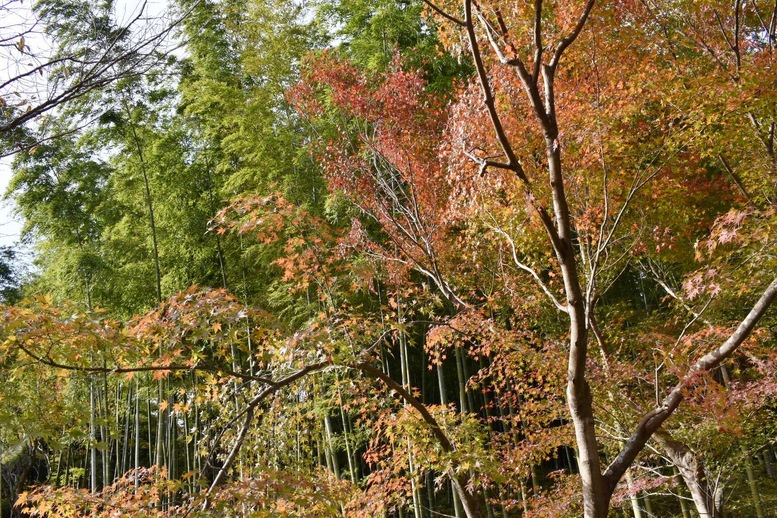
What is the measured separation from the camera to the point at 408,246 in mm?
7113

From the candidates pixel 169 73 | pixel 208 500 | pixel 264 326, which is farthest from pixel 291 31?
pixel 208 500

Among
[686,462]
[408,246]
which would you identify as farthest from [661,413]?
[408,246]

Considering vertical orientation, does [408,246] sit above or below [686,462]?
above

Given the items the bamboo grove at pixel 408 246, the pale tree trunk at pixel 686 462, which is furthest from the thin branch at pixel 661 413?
the pale tree trunk at pixel 686 462

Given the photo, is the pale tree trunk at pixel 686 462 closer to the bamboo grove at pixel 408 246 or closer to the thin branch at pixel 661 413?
the bamboo grove at pixel 408 246

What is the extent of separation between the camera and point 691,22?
5.62 meters

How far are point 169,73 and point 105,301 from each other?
4.00 meters

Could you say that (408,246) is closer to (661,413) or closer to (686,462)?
(686,462)

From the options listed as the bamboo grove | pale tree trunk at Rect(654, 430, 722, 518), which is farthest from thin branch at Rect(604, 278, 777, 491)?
pale tree trunk at Rect(654, 430, 722, 518)

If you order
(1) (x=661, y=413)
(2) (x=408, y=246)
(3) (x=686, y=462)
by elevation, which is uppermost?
(2) (x=408, y=246)

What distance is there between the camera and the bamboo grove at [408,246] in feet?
9.90

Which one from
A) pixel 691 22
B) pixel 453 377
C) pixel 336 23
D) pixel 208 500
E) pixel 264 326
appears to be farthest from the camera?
pixel 453 377

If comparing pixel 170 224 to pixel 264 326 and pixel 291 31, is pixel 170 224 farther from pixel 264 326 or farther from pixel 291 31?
pixel 264 326

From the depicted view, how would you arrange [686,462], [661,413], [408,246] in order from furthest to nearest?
1. [408,246]
2. [686,462]
3. [661,413]
